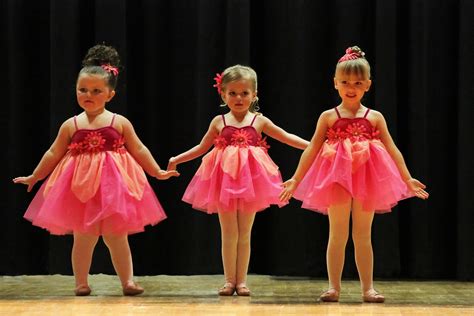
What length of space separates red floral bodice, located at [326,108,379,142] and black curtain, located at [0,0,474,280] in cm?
94

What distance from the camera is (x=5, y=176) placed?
4.38 m

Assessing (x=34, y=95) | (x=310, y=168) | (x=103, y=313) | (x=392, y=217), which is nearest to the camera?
(x=103, y=313)

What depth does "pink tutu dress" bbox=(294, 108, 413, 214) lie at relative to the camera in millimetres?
3117

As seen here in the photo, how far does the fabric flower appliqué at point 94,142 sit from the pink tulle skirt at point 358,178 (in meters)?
0.93

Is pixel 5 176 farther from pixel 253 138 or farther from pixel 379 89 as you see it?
pixel 379 89

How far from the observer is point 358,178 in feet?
10.3

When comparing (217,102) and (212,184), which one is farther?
(217,102)

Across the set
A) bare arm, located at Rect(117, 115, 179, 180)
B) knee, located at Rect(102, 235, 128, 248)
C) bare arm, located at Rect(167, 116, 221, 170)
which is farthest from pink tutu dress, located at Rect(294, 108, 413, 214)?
knee, located at Rect(102, 235, 128, 248)

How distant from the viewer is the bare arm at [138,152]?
3.45 m

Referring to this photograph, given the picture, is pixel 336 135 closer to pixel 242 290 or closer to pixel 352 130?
pixel 352 130

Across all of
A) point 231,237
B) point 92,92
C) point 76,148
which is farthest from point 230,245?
point 92,92

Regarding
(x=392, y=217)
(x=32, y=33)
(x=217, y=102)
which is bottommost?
(x=392, y=217)

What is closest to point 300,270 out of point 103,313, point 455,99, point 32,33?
point 455,99

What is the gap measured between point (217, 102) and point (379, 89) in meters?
0.89
